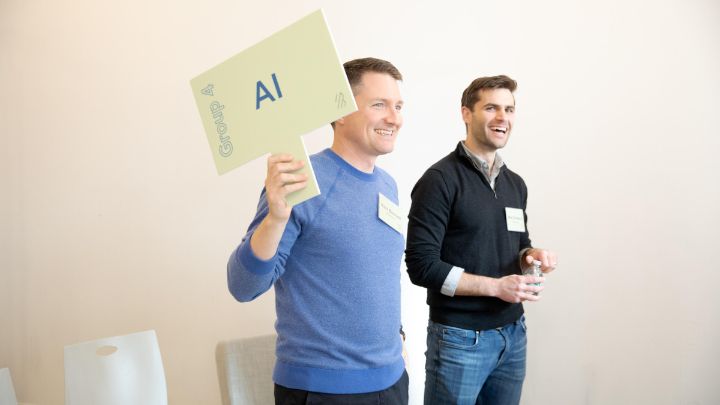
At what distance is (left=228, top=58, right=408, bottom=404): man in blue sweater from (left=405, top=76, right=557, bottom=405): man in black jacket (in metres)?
0.42

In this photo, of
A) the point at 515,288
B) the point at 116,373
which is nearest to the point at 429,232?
the point at 515,288

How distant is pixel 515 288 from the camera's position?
6.09 feet

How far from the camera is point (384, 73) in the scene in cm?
159

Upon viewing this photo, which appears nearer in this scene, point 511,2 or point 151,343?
point 151,343

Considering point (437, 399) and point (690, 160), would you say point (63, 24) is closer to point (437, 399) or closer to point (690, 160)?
point (437, 399)

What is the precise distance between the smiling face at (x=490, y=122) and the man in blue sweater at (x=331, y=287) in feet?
2.38

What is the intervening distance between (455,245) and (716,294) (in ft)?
4.74

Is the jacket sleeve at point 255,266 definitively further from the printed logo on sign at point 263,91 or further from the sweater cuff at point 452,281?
the sweater cuff at point 452,281

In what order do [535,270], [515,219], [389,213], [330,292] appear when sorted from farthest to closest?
[515,219]
[535,270]
[389,213]
[330,292]

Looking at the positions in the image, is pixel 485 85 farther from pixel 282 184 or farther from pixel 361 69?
pixel 282 184

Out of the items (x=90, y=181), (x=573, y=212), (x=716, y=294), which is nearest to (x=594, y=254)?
(x=573, y=212)

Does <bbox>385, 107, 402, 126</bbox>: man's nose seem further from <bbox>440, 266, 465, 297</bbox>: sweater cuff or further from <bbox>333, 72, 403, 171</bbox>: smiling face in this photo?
<bbox>440, 266, 465, 297</bbox>: sweater cuff

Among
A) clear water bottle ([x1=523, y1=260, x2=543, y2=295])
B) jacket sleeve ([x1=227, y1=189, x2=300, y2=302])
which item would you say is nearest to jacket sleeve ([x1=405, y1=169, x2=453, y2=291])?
clear water bottle ([x1=523, y1=260, x2=543, y2=295])

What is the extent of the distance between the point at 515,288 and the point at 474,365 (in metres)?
0.28
